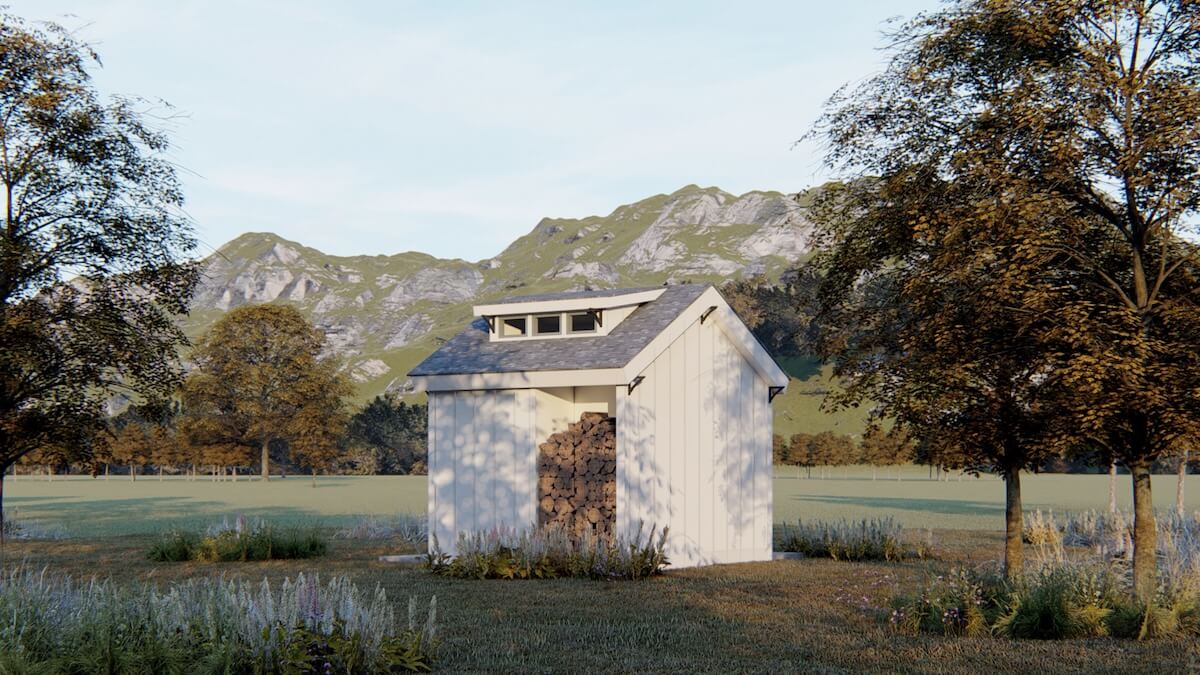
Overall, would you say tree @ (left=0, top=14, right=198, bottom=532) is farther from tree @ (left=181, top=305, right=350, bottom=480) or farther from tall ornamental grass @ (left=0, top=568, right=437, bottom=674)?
tree @ (left=181, top=305, right=350, bottom=480)

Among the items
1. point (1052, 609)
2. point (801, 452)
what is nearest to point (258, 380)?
point (801, 452)

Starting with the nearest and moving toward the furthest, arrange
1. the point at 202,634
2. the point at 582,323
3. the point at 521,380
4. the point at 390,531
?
the point at 202,634 → the point at 521,380 → the point at 582,323 → the point at 390,531

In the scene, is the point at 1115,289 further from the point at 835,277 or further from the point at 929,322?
the point at 835,277

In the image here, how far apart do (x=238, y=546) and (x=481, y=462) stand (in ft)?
16.9

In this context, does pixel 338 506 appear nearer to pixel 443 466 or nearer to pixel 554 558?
pixel 443 466

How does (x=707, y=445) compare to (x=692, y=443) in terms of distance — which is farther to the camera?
(x=707, y=445)

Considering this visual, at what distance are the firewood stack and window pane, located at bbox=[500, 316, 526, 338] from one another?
259cm

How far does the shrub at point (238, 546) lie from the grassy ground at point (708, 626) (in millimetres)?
980

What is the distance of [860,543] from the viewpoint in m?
20.3

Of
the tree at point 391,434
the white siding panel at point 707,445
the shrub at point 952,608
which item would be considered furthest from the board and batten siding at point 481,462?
the tree at point 391,434

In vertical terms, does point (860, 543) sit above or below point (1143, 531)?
below

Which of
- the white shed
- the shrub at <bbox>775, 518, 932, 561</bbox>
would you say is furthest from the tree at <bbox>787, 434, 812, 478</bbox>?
the white shed

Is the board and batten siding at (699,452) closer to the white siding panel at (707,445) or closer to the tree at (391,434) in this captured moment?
the white siding panel at (707,445)

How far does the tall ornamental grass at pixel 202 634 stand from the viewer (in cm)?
790
